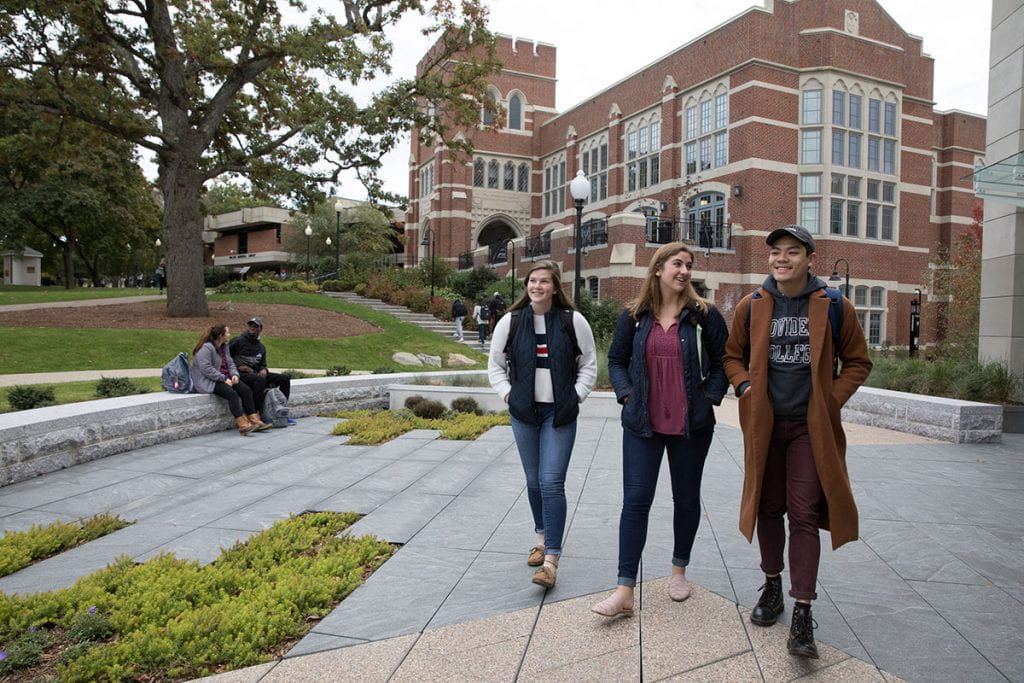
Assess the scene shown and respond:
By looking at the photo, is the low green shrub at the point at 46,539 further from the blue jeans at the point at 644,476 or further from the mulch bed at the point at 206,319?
the mulch bed at the point at 206,319

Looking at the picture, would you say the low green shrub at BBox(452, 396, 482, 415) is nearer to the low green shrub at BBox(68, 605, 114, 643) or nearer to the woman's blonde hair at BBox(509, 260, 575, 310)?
the woman's blonde hair at BBox(509, 260, 575, 310)

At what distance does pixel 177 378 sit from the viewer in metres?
8.67

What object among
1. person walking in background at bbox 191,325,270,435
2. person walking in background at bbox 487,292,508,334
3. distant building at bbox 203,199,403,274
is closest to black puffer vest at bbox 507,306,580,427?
person walking in background at bbox 191,325,270,435

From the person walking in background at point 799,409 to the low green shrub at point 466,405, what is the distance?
7758mm

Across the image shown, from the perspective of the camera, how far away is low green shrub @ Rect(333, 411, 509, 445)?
28.5ft

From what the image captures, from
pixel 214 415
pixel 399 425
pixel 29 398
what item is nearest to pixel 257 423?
pixel 214 415

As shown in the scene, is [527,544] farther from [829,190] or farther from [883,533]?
[829,190]

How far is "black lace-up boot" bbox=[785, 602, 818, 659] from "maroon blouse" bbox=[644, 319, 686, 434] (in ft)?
3.20

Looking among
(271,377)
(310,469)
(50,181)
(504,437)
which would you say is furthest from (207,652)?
(50,181)

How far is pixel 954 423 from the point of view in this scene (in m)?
8.90

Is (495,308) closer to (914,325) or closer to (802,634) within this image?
(914,325)

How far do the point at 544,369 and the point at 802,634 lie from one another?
1887 millimetres

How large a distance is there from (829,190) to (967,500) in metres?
21.9

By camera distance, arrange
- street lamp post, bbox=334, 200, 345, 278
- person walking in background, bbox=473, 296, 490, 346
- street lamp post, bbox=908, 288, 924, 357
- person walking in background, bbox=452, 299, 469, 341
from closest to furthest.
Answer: street lamp post, bbox=908, 288, 924, 357 < person walking in background, bbox=473, 296, 490, 346 < person walking in background, bbox=452, 299, 469, 341 < street lamp post, bbox=334, 200, 345, 278
